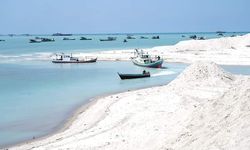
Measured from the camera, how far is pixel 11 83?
4009 cm

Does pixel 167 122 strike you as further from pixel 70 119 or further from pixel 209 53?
pixel 209 53

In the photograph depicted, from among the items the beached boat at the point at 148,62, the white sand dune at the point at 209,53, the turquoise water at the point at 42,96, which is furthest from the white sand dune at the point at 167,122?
the white sand dune at the point at 209,53


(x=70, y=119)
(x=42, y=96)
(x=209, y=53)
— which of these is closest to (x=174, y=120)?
(x=70, y=119)

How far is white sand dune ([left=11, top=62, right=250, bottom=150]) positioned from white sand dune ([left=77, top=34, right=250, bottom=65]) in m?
32.0

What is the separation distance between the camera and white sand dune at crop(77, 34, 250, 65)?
191 ft

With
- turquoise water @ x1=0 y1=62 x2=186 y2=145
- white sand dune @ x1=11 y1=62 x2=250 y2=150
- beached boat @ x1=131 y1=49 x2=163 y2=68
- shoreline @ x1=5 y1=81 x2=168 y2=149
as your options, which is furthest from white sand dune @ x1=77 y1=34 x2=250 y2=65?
white sand dune @ x1=11 y1=62 x2=250 y2=150

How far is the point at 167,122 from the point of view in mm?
15898

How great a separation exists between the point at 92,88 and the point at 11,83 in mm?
10349

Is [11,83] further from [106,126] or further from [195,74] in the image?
[106,126]

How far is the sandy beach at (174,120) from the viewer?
1122 centimetres

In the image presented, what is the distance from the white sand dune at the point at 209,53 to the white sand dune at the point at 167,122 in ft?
105

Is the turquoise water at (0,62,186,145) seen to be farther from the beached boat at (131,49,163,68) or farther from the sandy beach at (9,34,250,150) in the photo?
the beached boat at (131,49,163,68)

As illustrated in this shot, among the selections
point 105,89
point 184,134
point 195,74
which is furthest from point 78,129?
point 105,89

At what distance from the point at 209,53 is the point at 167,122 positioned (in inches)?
2046
